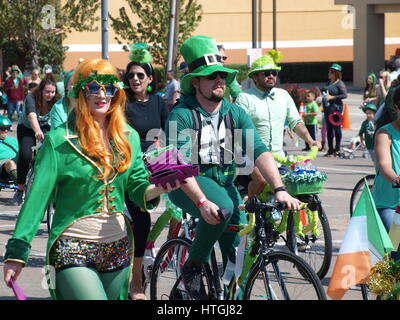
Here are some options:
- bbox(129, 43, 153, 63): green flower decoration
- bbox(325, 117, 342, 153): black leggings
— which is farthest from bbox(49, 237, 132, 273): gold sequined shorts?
bbox(325, 117, 342, 153): black leggings

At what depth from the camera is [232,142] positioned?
6379 millimetres

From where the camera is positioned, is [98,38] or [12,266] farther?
[98,38]

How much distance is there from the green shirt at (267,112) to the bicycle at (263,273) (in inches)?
98.5

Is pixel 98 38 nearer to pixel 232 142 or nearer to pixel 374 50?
pixel 374 50

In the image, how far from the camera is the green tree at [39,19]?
4050 cm

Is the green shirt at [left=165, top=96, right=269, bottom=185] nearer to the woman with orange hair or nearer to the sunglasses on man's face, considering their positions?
the woman with orange hair

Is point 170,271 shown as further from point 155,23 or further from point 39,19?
point 39,19

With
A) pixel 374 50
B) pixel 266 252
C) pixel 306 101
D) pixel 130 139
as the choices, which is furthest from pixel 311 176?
pixel 374 50

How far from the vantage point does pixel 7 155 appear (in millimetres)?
13766

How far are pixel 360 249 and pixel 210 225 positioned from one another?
0.92m

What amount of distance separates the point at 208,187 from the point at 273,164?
16.8 inches

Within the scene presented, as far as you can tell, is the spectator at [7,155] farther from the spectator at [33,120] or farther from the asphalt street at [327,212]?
the spectator at [33,120]

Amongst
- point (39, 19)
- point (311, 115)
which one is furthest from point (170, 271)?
point (39, 19)

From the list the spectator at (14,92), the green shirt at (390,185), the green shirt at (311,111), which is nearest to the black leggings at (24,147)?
the green shirt at (390,185)
